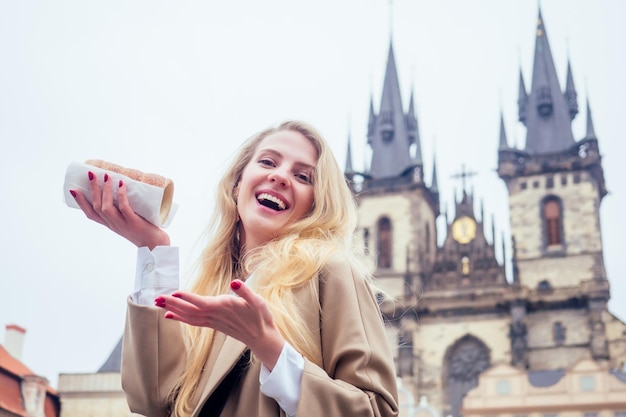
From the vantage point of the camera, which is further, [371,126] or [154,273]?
[371,126]

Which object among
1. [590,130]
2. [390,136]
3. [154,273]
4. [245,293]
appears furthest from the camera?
[390,136]

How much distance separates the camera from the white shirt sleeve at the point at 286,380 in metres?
1.98

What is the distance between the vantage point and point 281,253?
2.30m

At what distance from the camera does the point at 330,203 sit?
8.09ft

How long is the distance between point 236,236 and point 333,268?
467mm

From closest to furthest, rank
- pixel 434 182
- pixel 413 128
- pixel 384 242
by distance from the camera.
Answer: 1. pixel 384 242
2. pixel 413 128
3. pixel 434 182

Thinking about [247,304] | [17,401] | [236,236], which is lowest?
[247,304]

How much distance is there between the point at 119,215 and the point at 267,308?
1.67 ft

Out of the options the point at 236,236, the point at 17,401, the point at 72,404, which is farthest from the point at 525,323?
the point at 236,236

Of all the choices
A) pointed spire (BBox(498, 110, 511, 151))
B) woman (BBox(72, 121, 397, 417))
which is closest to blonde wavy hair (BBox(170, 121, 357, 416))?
woman (BBox(72, 121, 397, 417))

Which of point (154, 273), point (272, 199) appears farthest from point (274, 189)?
point (154, 273)

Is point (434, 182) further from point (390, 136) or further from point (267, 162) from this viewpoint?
point (267, 162)

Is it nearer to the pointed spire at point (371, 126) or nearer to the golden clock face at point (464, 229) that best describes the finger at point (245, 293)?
the golden clock face at point (464, 229)

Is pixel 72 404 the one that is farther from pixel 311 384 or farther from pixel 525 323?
pixel 311 384
